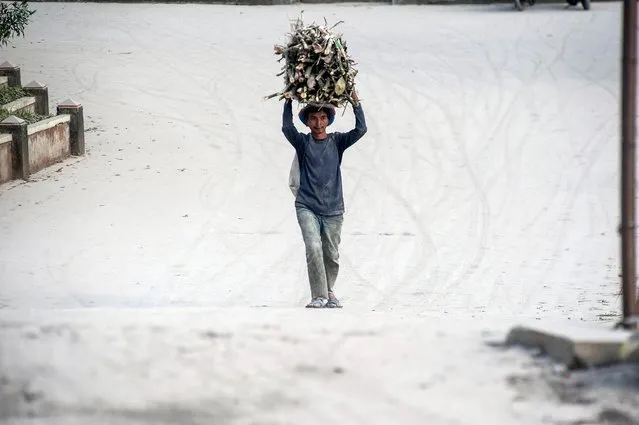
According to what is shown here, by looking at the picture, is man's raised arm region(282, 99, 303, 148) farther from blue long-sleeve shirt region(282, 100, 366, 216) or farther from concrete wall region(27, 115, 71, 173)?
concrete wall region(27, 115, 71, 173)

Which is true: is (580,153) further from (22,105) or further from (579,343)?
(579,343)

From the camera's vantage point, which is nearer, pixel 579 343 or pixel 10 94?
pixel 579 343

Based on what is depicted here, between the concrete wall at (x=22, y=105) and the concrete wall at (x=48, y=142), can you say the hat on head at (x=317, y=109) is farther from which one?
the concrete wall at (x=22, y=105)

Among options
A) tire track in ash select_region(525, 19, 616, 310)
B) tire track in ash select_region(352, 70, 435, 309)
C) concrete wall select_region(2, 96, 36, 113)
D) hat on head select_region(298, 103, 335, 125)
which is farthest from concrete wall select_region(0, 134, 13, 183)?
hat on head select_region(298, 103, 335, 125)

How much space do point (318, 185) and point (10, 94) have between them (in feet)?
30.8

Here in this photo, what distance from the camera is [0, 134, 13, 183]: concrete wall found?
47.0 feet

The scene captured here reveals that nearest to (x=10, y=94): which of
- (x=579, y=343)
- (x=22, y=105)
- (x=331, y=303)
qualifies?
(x=22, y=105)

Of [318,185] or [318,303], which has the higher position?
[318,185]

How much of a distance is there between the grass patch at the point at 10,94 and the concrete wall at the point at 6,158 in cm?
215

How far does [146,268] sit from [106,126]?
673 centimetres

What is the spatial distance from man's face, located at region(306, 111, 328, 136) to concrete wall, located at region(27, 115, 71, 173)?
23.2 ft

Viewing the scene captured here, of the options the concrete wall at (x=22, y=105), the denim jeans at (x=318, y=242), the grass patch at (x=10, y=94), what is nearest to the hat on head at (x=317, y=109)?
the denim jeans at (x=318, y=242)

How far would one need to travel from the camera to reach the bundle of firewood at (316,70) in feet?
27.8

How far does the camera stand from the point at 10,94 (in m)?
17.0
